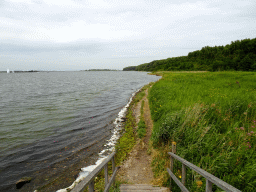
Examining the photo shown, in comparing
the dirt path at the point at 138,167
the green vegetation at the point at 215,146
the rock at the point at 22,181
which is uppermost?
the green vegetation at the point at 215,146

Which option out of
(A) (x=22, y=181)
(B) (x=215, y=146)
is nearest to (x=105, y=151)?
(A) (x=22, y=181)

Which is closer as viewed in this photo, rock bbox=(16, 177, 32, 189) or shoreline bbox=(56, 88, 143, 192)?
rock bbox=(16, 177, 32, 189)

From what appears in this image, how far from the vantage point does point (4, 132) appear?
11.1 metres

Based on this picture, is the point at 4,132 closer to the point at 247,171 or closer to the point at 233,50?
the point at 247,171

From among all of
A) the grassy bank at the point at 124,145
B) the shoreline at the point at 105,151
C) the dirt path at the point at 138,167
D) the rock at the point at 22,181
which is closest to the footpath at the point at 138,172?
the dirt path at the point at 138,167

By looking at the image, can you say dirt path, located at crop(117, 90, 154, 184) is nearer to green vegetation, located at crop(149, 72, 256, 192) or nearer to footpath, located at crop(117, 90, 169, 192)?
footpath, located at crop(117, 90, 169, 192)

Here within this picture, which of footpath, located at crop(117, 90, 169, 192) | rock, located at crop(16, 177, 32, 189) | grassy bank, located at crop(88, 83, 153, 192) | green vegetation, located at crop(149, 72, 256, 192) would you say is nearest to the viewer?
green vegetation, located at crop(149, 72, 256, 192)

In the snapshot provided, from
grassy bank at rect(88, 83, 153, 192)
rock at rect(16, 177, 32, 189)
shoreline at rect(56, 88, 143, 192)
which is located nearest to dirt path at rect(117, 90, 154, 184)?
grassy bank at rect(88, 83, 153, 192)

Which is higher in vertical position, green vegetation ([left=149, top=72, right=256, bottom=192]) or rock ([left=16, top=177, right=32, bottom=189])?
green vegetation ([left=149, top=72, right=256, bottom=192])

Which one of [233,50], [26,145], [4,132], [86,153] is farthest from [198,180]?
[233,50]

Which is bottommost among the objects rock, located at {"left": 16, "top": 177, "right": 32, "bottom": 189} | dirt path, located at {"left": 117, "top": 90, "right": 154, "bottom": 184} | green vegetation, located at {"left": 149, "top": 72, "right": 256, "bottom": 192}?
rock, located at {"left": 16, "top": 177, "right": 32, "bottom": 189}

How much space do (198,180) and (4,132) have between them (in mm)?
13738

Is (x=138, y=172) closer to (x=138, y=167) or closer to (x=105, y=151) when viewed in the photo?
(x=138, y=167)

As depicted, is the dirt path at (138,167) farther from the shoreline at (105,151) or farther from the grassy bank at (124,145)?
the shoreline at (105,151)
